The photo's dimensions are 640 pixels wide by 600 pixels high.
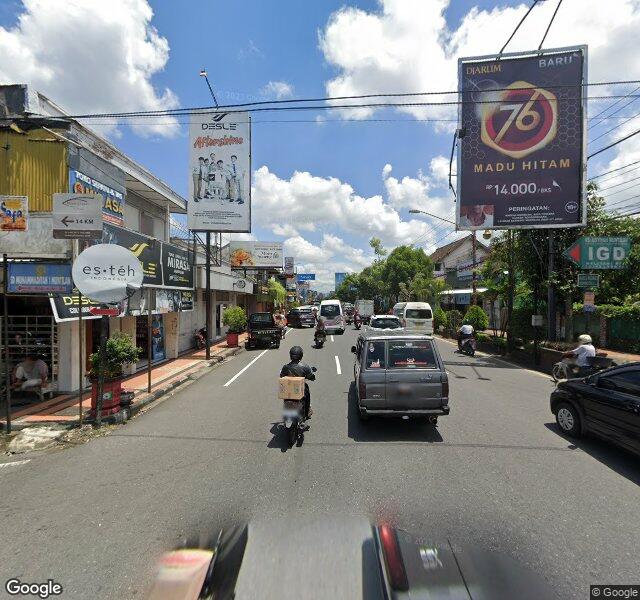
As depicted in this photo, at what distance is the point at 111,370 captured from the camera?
7977 millimetres

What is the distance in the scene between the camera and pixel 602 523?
403 cm

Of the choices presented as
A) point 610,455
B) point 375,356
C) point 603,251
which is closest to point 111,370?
point 375,356

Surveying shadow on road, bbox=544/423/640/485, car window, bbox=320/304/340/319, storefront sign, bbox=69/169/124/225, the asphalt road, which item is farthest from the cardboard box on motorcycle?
car window, bbox=320/304/340/319

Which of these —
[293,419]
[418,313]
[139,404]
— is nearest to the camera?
[293,419]

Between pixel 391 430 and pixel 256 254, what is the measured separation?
41277 mm

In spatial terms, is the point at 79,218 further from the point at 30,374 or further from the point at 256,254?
the point at 256,254

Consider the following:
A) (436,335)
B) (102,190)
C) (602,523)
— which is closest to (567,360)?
(602,523)

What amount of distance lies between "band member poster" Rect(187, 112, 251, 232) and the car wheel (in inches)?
578

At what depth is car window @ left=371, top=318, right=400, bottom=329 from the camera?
66.0ft

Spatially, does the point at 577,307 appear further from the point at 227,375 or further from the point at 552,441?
the point at 227,375

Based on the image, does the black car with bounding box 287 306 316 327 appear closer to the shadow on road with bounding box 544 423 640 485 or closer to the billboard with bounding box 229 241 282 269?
the billboard with bounding box 229 241 282 269

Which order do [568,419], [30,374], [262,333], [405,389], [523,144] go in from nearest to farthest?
1. [405,389]
2. [568,419]
3. [30,374]
4. [523,144]
5. [262,333]

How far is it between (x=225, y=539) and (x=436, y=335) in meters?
29.6
